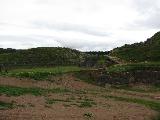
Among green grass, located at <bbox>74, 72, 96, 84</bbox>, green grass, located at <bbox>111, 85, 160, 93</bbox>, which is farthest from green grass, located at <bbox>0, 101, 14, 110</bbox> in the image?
green grass, located at <bbox>111, 85, 160, 93</bbox>

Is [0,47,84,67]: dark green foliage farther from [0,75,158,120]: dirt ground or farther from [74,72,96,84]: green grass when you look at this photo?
[0,75,158,120]: dirt ground

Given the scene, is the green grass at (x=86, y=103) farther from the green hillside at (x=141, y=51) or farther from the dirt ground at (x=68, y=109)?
the green hillside at (x=141, y=51)

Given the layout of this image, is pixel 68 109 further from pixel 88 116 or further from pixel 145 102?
pixel 145 102

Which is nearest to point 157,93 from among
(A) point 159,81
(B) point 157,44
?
(A) point 159,81

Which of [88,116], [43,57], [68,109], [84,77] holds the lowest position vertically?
[88,116]

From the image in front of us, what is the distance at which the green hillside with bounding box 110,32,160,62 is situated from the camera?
77.9 meters

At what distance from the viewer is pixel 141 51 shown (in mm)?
84062

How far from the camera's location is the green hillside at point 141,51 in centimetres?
7795

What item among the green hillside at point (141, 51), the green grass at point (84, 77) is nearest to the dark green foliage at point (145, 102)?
the green grass at point (84, 77)

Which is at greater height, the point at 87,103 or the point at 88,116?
the point at 87,103

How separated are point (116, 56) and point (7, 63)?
22300 millimetres

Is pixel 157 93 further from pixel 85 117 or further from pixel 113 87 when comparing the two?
pixel 85 117

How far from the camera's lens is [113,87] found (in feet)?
186

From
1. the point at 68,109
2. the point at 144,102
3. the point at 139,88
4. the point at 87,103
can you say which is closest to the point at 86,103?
the point at 87,103
